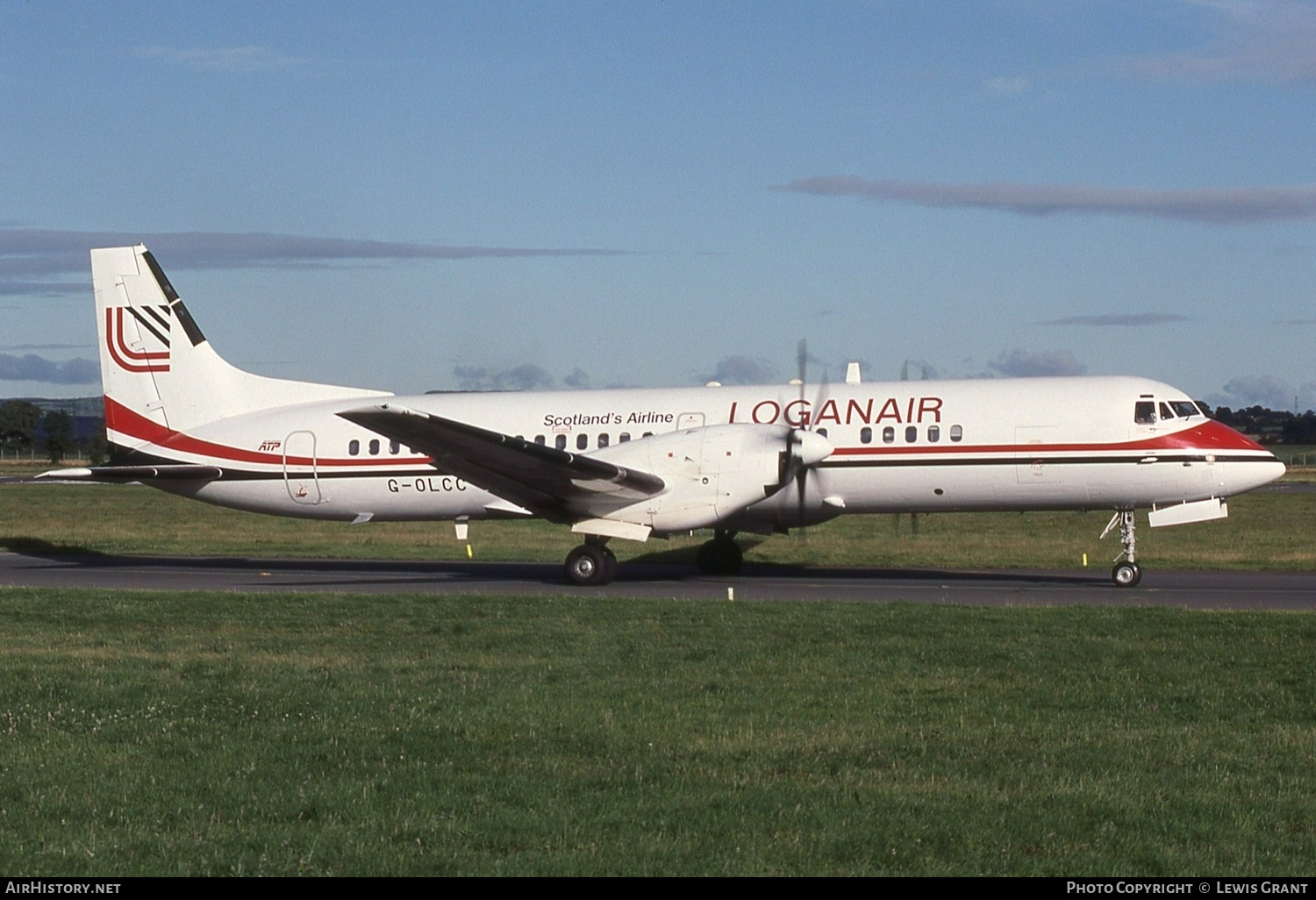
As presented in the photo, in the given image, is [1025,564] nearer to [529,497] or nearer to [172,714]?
[529,497]

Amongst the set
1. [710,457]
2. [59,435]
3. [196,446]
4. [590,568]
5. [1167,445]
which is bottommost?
[590,568]

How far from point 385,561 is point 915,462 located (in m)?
12.3

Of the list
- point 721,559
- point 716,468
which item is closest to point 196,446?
point 721,559

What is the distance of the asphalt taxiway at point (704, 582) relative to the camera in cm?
2019

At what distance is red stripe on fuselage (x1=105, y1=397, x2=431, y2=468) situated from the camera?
979 inches

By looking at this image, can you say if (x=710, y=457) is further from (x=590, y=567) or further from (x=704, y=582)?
(x=704, y=582)

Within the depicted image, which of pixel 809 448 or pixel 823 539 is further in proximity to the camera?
pixel 823 539

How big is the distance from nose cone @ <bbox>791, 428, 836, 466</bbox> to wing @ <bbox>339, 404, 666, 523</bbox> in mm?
2294

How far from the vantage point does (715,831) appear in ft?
24.4

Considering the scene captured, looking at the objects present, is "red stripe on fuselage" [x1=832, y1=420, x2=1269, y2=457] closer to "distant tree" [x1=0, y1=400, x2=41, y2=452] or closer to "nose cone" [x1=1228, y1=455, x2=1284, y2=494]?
"nose cone" [x1=1228, y1=455, x2=1284, y2=494]

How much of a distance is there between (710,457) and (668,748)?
1242 cm

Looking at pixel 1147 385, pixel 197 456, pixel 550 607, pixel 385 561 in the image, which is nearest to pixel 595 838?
pixel 550 607

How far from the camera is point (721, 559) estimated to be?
25.4 meters

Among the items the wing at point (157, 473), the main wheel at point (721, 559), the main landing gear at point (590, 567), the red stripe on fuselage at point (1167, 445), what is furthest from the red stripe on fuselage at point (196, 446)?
the red stripe on fuselage at point (1167, 445)
